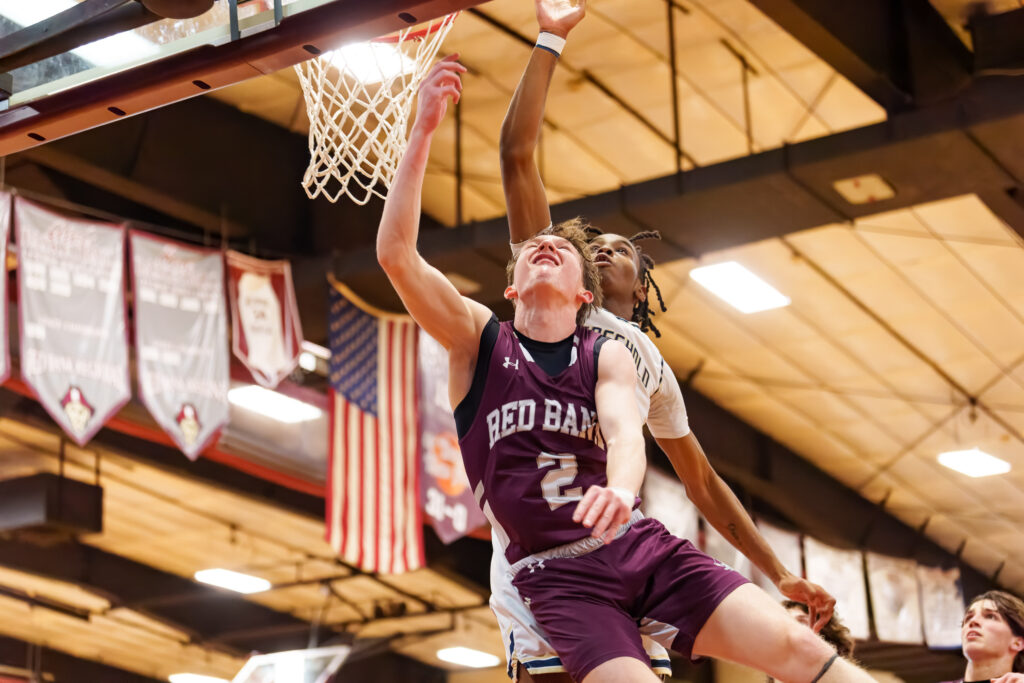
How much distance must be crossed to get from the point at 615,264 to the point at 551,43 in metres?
0.77

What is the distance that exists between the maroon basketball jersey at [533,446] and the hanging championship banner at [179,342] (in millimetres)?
7941

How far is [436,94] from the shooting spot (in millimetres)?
3736

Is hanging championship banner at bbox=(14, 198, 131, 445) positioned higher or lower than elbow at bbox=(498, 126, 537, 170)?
higher

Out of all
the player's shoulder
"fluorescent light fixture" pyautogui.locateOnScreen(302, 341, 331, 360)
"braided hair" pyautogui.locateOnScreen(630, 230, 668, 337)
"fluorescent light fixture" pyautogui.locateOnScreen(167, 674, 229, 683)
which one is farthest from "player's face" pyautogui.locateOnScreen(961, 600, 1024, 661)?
"fluorescent light fixture" pyautogui.locateOnScreen(167, 674, 229, 683)

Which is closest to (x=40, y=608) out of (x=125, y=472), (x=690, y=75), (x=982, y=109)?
(x=125, y=472)

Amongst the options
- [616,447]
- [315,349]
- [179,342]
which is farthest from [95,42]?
[315,349]

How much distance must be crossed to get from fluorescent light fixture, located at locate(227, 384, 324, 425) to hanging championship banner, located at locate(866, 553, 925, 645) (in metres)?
9.57

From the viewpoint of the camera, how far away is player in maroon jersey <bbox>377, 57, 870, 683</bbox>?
349 cm

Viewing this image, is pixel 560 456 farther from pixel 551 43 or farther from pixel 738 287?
pixel 738 287

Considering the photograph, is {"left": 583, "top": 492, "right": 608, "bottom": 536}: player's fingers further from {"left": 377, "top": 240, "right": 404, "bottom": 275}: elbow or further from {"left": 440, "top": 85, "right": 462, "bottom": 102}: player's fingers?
{"left": 440, "top": 85, "right": 462, "bottom": 102}: player's fingers

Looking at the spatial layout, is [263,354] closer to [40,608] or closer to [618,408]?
[618,408]

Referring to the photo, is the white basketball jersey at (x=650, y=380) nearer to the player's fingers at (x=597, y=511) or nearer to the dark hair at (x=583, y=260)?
the dark hair at (x=583, y=260)

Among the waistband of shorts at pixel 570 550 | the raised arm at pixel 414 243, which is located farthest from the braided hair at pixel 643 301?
the waistband of shorts at pixel 570 550

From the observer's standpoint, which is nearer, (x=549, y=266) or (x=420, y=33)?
(x=549, y=266)
